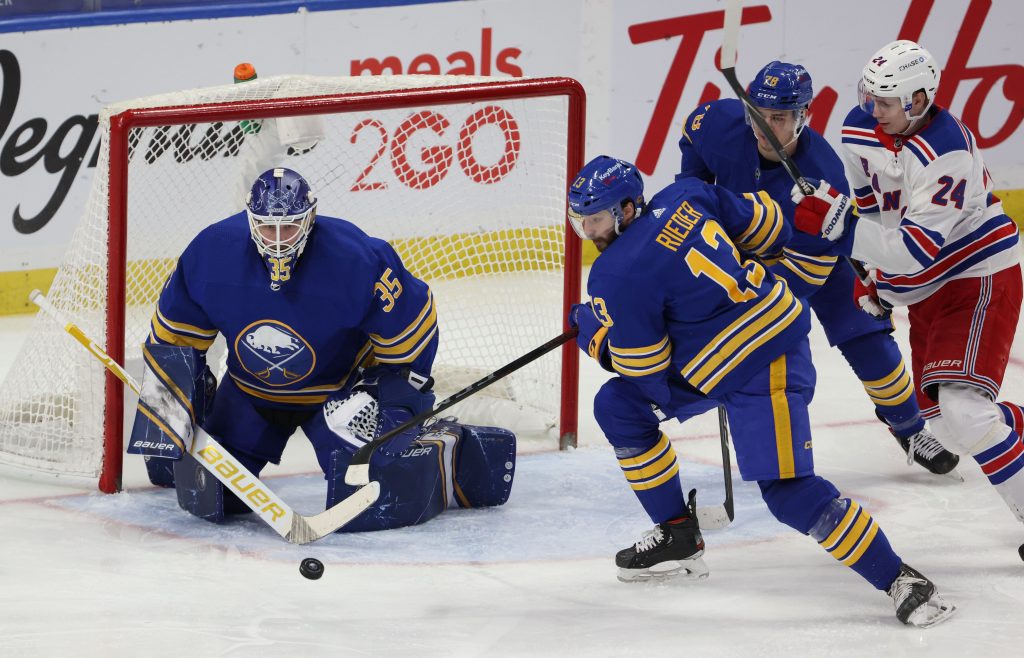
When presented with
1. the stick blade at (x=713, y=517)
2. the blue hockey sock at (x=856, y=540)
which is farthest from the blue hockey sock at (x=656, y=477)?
the blue hockey sock at (x=856, y=540)

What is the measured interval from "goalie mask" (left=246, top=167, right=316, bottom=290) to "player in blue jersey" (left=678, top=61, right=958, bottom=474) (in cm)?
103

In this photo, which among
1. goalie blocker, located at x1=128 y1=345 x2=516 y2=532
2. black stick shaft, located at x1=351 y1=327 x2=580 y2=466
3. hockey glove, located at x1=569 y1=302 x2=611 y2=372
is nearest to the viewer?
hockey glove, located at x1=569 y1=302 x2=611 y2=372

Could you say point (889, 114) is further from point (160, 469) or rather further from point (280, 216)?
point (160, 469)

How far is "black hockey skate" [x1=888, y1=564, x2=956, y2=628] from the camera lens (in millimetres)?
3150

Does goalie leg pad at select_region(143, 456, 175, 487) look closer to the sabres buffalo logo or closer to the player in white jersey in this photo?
the sabres buffalo logo

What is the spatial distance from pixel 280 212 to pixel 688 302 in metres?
0.93

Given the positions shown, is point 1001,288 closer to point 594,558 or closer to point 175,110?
point 594,558

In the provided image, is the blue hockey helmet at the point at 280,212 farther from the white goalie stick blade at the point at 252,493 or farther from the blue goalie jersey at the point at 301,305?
the white goalie stick blade at the point at 252,493

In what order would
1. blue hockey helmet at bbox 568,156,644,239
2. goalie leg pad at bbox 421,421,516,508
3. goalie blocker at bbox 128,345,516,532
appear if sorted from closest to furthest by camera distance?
Answer: 1. blue hockey helmet at bbox 568,156,644,239
2. goalie blocker at bbox 128,345,516,532
3. goalie leg pad at bbox 421,421,516,508

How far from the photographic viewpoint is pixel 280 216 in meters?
3.43

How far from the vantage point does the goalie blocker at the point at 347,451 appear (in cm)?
361

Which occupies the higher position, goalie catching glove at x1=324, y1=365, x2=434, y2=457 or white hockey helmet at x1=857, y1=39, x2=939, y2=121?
white hockey helmet at x1=857, y1=39, x2=939, y2=121

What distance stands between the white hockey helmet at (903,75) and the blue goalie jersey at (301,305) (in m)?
1.13

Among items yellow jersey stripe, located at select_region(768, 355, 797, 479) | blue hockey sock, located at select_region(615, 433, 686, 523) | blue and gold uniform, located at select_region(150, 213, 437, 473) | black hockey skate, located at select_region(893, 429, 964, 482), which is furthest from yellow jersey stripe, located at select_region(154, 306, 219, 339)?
black hockey skate, located at select_region(893, 429, 964, 482)
